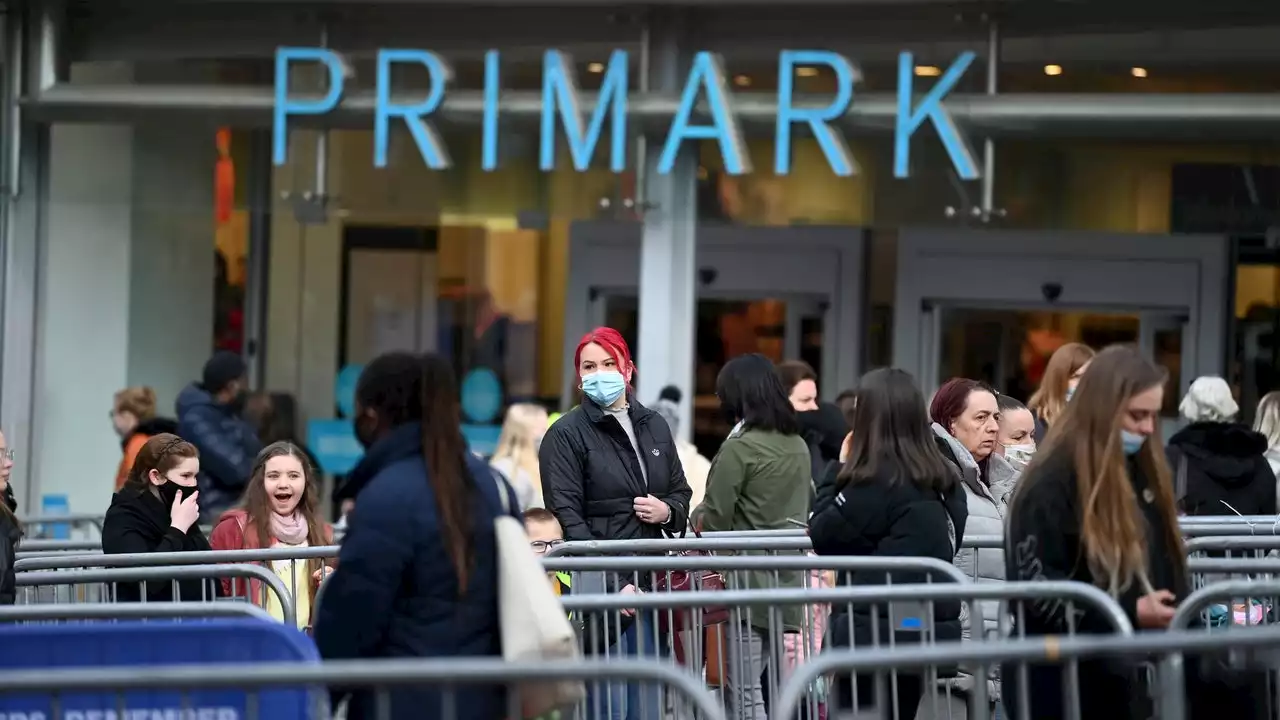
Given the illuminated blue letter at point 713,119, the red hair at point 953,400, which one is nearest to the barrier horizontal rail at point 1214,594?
the red hair at point 953,400

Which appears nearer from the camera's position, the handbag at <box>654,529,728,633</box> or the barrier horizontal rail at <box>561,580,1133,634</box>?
the barrier horizontal rail at <box>561,580,1133,634</box>

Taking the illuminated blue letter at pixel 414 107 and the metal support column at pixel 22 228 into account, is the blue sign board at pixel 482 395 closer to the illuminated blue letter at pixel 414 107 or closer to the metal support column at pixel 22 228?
the illuminated blue letter at pixel 414 107

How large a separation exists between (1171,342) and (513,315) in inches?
237

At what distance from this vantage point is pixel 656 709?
5812 mm

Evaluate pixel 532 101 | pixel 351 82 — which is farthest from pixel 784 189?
pixel 351 82

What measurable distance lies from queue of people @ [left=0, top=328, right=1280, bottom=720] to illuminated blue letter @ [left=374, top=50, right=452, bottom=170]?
534 centimetres

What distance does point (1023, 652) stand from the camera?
455 cm

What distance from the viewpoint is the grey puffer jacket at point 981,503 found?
7676 millimetres

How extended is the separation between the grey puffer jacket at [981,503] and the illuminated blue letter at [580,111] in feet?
20.6

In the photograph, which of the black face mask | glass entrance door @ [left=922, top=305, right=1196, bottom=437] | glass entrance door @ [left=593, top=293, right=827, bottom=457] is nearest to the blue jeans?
the black face mask

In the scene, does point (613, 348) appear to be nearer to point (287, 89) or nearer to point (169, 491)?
point (169, 491)

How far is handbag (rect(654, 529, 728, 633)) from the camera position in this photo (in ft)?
22.8

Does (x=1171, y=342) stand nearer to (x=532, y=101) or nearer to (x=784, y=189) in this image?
(x=784, y=189)

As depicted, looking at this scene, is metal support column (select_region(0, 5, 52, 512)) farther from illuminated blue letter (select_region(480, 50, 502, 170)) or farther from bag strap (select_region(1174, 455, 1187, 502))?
bag strap (select_region(1174, 455, 1187, 502))
